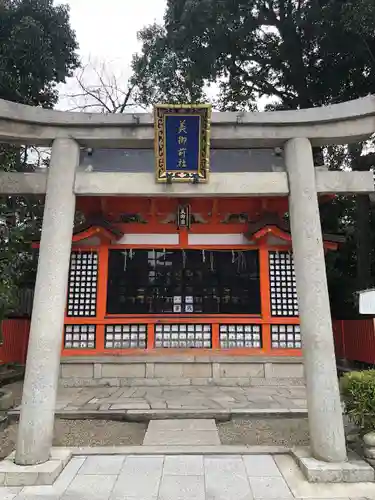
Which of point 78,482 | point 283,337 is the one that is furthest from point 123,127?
point 283,337

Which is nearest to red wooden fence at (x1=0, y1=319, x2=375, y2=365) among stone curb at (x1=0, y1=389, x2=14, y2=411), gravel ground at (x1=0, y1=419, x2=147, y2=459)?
stone curb at (x1=0, y1=389, x2=14, y2=411)

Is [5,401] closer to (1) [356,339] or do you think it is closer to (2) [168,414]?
(2) [168,414]

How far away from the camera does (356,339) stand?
37.3 ft

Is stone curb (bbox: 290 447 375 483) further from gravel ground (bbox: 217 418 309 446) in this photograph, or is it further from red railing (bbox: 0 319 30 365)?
red railing (bbox: 0 319 30 365)

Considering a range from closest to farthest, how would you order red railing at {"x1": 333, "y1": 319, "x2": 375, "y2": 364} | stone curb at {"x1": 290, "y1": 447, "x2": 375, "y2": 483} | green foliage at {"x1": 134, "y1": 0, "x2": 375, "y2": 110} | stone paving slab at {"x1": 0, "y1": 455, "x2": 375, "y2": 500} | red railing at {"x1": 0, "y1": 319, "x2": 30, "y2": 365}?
1. stone paving slab at {"x1": 0, "y1": 455, "x2": 375, "y2": 500}
2. stone curb at {"x1": 290, "y1": 447, "x2": 375, "y2": 483}
3. red railing at {"x1": 0, "y1": 319, "x2": 30, "y2": 365}
4. red railing at {"x1": 333, "y1": 319, "x2": 375, "y2": 364}
5. green foliage at {"x1": 134, "y1": 0, "x2": 375, "y2": 110}

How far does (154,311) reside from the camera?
31.6 ft

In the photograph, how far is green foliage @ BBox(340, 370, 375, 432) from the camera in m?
4.44

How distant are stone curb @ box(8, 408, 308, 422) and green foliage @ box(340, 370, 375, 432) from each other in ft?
6.91

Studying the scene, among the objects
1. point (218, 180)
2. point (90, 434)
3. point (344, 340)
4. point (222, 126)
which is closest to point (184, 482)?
point (90, 434)

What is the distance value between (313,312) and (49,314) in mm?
3329

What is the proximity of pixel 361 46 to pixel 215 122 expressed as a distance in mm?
11807

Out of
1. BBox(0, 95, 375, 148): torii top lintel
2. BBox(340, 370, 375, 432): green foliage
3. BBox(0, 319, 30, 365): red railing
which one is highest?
BBox(0, 95, 375, 148): torii top lintel

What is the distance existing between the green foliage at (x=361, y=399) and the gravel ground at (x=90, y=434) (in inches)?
120

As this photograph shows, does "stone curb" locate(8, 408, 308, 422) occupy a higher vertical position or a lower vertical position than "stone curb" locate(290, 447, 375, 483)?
higher
